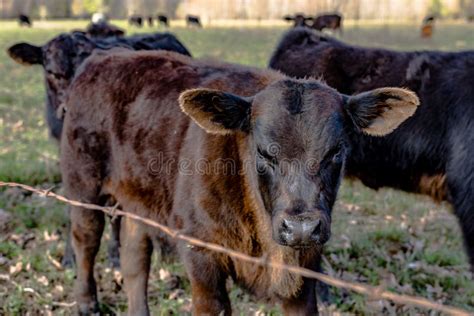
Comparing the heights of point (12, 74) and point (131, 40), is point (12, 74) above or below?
below

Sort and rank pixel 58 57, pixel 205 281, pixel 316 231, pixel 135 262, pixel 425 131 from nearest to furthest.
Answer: pixel 316 231 → pixel 205 281 → pixel 135 262 → pixel 425 131 → pixel 58 57

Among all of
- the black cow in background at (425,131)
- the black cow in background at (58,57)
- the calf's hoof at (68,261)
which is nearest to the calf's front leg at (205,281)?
the black cow in background at (425,131)

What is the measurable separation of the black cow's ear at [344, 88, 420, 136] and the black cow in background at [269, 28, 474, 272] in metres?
1.69

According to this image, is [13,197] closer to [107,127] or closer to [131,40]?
[131,40]

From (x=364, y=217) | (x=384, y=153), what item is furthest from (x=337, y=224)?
(x=384, y=153)

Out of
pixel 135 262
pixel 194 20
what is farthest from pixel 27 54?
pixel 194 20

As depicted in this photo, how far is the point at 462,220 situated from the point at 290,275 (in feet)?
6.80

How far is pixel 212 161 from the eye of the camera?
314 cm

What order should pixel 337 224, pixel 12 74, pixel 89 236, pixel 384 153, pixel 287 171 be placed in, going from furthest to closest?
pixel 12 74, pixel 337 224, pixel 384 153, pixel 89 236, pixel 287 171

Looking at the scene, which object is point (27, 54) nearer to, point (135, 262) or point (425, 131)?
point (135, 262)

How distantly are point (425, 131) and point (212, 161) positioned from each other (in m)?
2.29

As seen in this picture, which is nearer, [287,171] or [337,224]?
[287,171]

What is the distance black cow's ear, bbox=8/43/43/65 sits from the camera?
231 inches

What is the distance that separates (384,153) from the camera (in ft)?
16.2
